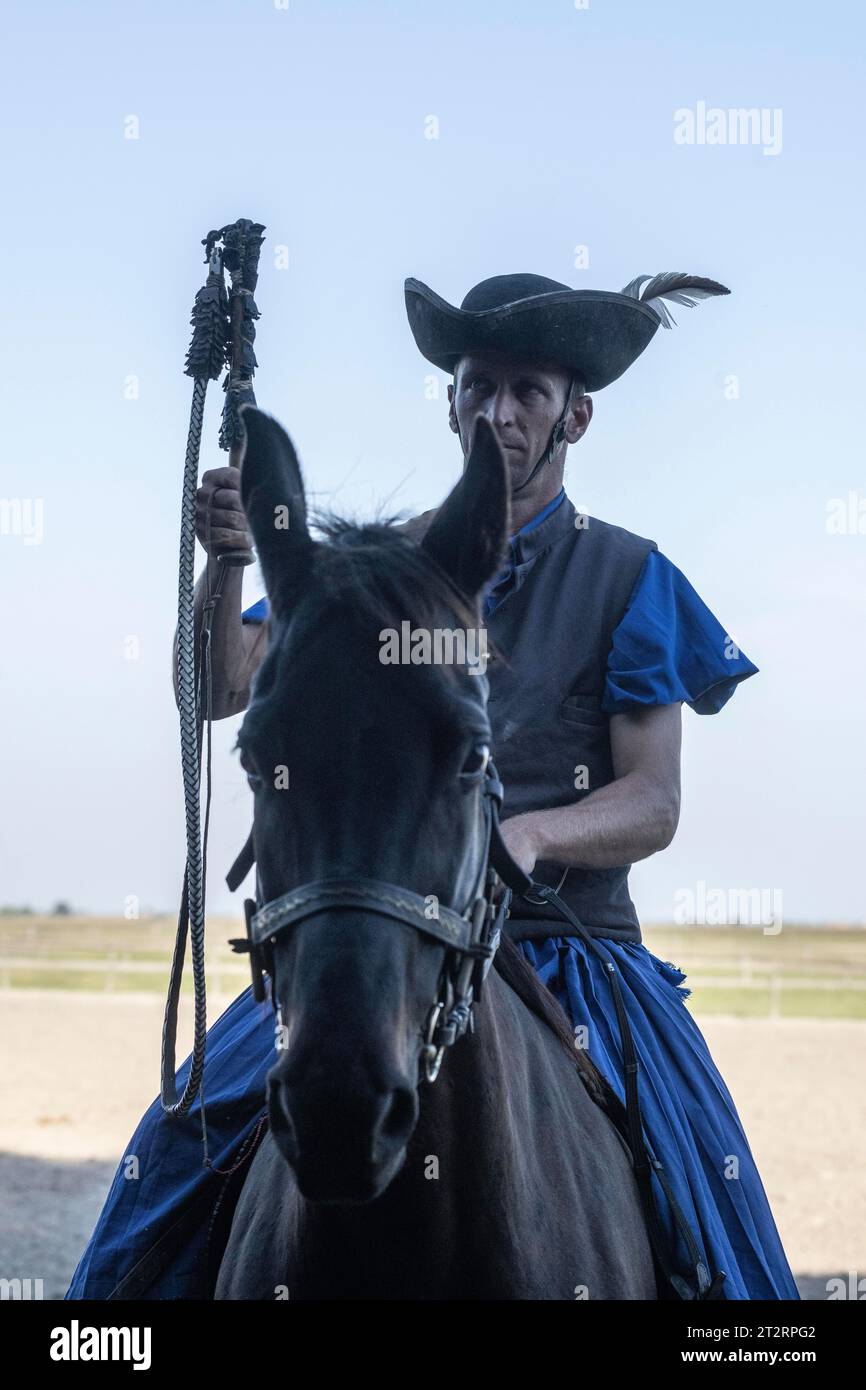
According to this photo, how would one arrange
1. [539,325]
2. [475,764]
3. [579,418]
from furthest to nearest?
[579,418] → [539,325] → [475,764]

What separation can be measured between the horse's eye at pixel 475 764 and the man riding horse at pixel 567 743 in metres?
0.74

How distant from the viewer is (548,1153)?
275 centimetres

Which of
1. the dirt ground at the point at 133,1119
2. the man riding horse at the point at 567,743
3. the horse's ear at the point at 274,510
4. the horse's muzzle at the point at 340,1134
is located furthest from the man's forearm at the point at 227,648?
the dirt ground at the point at 133,1119

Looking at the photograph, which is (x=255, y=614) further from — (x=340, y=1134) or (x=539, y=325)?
(x=340, y=1134)

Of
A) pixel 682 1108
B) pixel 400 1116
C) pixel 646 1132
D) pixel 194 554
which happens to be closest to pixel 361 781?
pixel 400 1116

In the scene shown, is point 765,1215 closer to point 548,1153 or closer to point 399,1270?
point 548,1153

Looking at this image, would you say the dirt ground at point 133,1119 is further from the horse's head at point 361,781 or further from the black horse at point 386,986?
the horse's head at point 361,781

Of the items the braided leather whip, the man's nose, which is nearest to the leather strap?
the braided leather whip

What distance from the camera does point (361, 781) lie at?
2098 mm

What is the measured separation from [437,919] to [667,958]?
141 feet

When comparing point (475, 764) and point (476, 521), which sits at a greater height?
point (476, 521)

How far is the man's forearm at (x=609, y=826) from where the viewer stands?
3.20 metres

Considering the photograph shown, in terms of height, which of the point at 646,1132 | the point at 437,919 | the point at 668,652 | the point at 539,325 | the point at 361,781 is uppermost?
the point at 539,325
